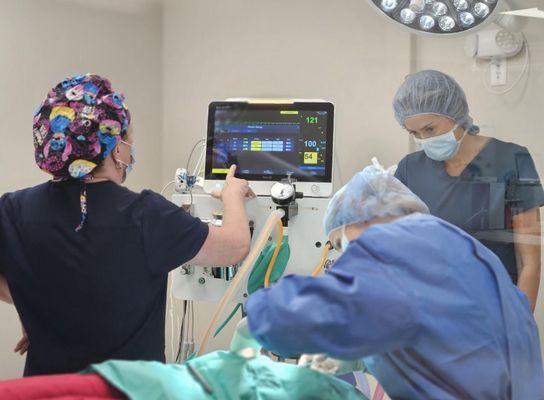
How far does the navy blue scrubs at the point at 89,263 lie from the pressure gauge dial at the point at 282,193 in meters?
0.58

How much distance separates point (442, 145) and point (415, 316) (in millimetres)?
1145

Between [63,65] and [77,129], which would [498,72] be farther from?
[63,65]

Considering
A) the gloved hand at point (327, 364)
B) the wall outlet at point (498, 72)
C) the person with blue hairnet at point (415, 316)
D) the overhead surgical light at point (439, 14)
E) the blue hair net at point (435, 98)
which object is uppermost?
the overhead surgical light at point (439, 14)

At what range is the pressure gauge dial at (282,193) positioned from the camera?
1.85m

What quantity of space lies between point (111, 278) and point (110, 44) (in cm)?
169

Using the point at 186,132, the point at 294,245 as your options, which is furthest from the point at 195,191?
→ the point at 186,132

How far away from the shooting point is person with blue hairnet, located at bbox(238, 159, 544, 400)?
85 centimetres

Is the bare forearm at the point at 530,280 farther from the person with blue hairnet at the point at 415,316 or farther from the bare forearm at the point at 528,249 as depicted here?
the person with blue hairnet at the point at 415,316

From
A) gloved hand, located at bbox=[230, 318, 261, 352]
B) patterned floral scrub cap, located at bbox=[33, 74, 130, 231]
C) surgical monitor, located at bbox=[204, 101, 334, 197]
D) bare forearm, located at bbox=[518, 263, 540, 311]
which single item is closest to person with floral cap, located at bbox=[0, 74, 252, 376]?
patterned floral scrub cap, located at bbox=[33, 74, 130, 231]

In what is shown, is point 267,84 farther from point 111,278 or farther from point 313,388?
point 313,388

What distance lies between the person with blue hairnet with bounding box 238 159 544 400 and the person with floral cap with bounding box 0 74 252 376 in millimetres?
405

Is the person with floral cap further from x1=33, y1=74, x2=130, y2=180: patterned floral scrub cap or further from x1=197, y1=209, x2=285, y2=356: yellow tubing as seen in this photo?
x1=197, y1=209, x2=285, y2=356: yellow tubing

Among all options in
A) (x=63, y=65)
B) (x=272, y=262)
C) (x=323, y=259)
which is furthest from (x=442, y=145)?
(x=63, y=65)

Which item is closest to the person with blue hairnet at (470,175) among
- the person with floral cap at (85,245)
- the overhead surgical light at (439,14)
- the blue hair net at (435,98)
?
the blue hair net at (435,98)
